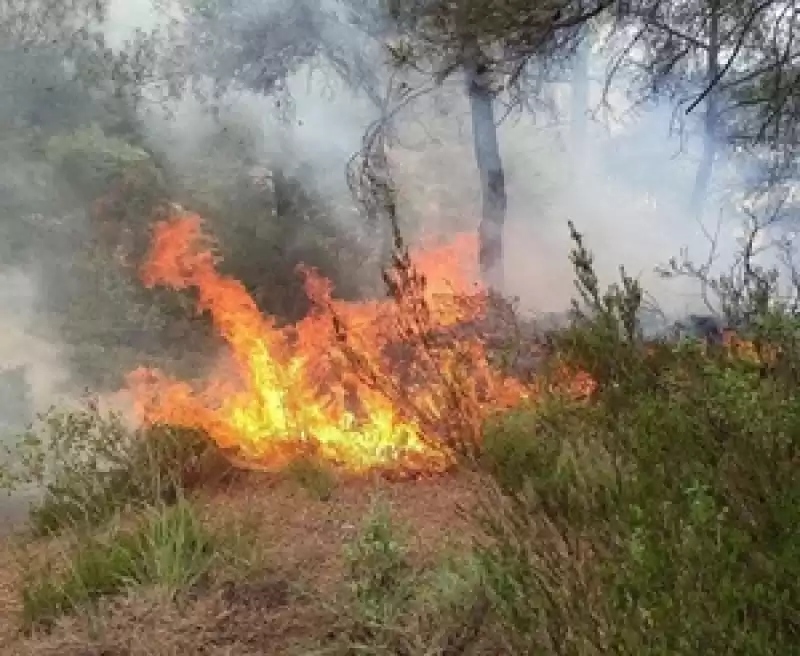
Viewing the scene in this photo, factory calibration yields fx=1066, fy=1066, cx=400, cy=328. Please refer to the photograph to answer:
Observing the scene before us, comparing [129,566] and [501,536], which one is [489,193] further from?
[501,536]

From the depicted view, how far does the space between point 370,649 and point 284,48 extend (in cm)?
787

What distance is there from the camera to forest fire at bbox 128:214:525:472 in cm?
537

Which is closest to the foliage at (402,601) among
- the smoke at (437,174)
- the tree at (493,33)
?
the tree at (493,33)

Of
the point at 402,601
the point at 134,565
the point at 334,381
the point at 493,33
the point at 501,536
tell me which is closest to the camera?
the point at 501,536

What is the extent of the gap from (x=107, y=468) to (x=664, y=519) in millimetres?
4209

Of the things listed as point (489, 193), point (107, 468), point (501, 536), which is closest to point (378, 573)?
point (501, 536)

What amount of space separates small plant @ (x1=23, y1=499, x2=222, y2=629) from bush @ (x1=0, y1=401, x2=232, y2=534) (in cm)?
55

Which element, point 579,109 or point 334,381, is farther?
point 579,109

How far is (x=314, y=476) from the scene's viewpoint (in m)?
5.48

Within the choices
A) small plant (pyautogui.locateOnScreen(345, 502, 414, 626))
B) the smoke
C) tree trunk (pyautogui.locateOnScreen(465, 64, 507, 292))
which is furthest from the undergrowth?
tree trunk (pyautogui.locateOnScreen(465, 64, 507, 292))

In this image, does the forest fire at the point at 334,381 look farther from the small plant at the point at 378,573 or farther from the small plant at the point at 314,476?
the small plant at the point at 378,573

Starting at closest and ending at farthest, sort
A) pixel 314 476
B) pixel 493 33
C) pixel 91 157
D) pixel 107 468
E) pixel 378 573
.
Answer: pixel 378 573 < pixel 493 33 < pixel 314 476 < pixel 107 468 < pixel 91 157

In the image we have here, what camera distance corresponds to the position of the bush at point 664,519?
1.78 meters

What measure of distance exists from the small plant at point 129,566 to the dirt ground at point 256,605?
0.10 m
